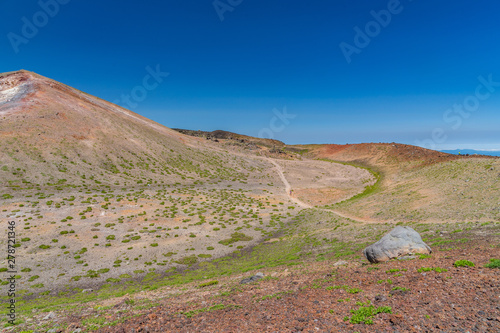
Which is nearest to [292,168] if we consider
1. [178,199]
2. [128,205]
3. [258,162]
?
[258,162]

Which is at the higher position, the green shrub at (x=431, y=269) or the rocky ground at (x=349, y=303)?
the green shrub at (x=431, y=269)

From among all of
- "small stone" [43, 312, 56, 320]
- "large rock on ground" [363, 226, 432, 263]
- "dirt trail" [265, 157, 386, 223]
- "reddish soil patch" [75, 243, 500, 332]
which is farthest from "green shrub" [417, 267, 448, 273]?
"small stone" [43, 312, 56, 320]

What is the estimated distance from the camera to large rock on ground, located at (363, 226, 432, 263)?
61.7 ft

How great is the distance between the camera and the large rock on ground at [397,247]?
1880cm

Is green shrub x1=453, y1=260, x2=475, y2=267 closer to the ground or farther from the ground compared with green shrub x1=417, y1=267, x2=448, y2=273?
farther from the ground

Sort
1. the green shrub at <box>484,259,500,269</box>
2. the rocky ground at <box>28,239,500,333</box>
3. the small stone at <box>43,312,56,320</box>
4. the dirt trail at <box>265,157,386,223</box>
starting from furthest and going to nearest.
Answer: the dirt trail at <box>265,157,386,223</box> → the small stone at <box>43,312,56,320</box> → the green shrub at <box>484,259,500,269</box> → the rocky ground at <box>28,239,500,333</box>

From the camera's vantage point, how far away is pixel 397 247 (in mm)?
19109

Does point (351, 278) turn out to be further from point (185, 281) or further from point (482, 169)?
point (482, 169)

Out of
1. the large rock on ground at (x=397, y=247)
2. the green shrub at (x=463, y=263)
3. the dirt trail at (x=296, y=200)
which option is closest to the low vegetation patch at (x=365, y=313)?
the green shrub at (x=463, y=263)

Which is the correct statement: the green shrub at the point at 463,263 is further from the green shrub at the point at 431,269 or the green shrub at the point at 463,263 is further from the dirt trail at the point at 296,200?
the dirt trail at the point at 296,200

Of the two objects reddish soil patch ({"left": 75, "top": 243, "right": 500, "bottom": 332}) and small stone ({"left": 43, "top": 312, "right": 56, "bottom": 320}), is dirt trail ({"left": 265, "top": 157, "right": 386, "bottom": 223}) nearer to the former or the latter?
Answer: reddish soil patch ({"left": 75, "top": 243, "right": 500, "bottom": 332})

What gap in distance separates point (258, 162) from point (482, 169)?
8391 centimetres

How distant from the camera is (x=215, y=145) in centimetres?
13825

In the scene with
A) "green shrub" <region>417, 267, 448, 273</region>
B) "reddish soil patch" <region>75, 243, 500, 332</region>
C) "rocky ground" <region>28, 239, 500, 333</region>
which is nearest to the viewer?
"reddish soil patch" <region>75, 243, 500, 332</region>
